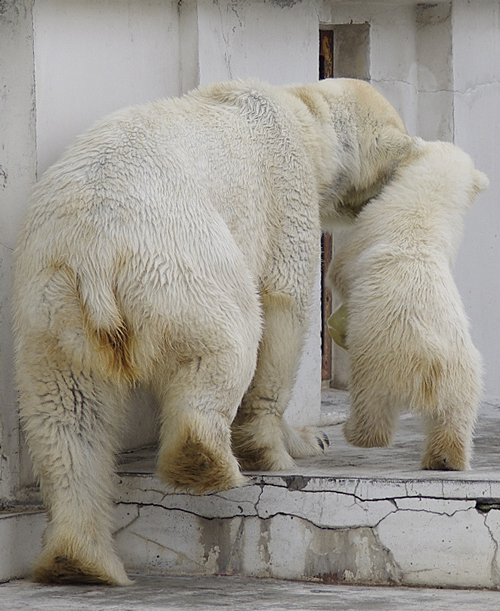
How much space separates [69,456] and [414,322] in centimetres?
128

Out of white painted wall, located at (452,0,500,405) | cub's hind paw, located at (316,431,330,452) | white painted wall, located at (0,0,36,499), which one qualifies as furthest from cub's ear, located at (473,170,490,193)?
white painted wall, located at (452,0,500,405)

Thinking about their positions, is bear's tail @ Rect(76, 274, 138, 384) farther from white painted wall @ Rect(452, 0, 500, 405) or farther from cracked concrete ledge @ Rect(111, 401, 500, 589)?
Answer: white painted wall @ Rect(452, 0, 500, 405)

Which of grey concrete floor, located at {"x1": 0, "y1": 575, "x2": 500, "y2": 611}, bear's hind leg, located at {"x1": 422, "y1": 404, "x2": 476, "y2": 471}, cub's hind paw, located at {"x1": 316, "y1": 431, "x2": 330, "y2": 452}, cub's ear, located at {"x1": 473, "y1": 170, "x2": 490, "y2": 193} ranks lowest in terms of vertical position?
grey concrete floor, located at {"x1": 0, "y1": 575, "x2": 500, "y2": 611}

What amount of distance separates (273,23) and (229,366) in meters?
2.29

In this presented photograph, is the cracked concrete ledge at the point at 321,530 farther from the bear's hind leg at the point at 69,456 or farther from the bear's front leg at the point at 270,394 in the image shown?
the bear's hind leg at the point at 69,456

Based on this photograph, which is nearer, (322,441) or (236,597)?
(236,597)

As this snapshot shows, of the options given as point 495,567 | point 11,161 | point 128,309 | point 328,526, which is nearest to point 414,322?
point 328,526

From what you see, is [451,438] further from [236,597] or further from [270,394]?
[236,597]

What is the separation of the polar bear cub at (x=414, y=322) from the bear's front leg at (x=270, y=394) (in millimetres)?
241

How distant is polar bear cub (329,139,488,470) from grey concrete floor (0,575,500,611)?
0.58 m

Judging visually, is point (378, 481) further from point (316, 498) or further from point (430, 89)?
point (430, 89)

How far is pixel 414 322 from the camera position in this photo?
3.88 meters

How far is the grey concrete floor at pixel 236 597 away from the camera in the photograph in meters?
3.36

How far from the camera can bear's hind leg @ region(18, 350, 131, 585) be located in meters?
3.48
